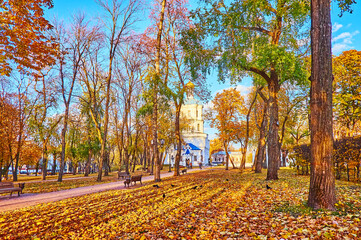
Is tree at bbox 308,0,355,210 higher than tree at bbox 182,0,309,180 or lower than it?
lower

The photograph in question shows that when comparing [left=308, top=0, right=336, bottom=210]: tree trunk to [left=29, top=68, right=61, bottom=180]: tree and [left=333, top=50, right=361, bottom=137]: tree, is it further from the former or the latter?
[left=29, top=68, right=61, bottom=180]: tree

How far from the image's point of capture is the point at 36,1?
10266 mm

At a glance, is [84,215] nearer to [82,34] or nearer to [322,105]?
[322,105]

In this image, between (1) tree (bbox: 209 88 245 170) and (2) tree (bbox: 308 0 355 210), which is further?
(1) tree (bbox: 209 88 245 170)

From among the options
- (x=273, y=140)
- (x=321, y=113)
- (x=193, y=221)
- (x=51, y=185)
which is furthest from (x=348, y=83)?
(x=51, y=185)

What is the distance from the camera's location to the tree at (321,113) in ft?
19.1

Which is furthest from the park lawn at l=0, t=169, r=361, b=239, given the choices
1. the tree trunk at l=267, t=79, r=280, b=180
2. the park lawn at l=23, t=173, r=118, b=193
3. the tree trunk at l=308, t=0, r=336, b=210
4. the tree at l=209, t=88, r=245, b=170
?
the tree at l=209, t=88, r=245, b=170

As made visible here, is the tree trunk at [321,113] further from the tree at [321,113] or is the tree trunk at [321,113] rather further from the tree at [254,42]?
the tree at [254,42]

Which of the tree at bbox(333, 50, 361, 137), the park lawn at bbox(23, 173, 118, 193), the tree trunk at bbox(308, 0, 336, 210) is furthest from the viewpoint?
the park lawn at bbox(23, 173, 118, 193)

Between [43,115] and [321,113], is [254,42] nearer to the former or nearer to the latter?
[321,113]

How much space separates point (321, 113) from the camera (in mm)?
5938

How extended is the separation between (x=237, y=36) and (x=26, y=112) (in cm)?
2349

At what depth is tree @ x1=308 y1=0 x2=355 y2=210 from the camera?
583 cm

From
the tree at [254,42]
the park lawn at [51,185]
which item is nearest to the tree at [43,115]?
the park lawn at [51,185]
